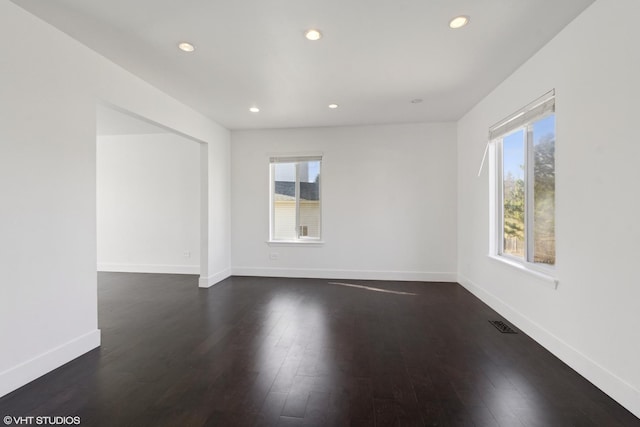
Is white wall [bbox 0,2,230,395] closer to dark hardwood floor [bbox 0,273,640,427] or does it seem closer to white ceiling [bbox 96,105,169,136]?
dark hardwood floor [bbox 0,273,640,427]

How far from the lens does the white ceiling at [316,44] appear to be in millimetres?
2074

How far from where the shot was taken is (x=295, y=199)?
543cm

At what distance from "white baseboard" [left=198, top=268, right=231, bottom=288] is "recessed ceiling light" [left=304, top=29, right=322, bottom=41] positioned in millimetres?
3771

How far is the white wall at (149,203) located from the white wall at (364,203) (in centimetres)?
90

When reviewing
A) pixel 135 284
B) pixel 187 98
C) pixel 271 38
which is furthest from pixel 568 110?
pixel 135 284

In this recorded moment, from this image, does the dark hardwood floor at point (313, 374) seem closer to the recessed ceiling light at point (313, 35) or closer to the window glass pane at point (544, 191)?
the window glass pane at point (544, 191)

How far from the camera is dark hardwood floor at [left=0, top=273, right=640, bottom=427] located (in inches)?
69.2

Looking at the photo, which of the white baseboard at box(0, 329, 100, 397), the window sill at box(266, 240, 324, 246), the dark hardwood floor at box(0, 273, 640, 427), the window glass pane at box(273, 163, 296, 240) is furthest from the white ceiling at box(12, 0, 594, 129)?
the dark hardwood floor at box(0, 273, 640, 427)

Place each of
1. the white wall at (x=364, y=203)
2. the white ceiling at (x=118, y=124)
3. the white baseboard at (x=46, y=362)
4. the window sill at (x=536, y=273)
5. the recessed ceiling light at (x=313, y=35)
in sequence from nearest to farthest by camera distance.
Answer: the white baseboard at (x=46, y=362) → the recessed ceiling light at (x=313, y=35) → the window sill at (x=536, y=273) → the white ceiling at (x=118, y=124) → the white wall at (x=364, y=203)

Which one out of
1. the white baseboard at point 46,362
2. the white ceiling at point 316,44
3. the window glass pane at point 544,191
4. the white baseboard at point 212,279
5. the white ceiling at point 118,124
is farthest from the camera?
the white baseboard at point 212,279

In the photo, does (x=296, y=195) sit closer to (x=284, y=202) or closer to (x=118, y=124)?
(x=284, y=202)

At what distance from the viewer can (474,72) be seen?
10.1 ft

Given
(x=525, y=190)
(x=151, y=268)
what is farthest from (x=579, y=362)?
(x=151, y=268)

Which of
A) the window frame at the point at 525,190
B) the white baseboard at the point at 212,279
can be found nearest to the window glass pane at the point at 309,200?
the white baseboard at the point at 212,279
